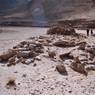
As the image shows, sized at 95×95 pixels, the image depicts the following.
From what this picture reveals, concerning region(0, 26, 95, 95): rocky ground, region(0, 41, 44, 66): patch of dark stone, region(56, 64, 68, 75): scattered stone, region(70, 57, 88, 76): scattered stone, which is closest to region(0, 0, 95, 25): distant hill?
region(0, 41, 44, 66): patch of dark stone

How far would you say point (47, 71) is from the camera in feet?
55.4

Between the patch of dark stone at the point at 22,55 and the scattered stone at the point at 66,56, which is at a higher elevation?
the patch of dark stone at the point at 22,55

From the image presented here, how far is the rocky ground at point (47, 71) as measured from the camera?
14164mm

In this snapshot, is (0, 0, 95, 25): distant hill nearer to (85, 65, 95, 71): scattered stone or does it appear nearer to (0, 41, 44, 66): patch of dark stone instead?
(0, 41, 44, 66): patch of dark stone

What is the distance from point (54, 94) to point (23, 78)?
2744 mm

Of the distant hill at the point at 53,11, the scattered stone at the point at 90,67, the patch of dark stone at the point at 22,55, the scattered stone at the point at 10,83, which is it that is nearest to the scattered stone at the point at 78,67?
the scattered stone at the point at 90,67

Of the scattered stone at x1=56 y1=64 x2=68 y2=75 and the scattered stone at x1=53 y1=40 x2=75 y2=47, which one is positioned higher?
the scattered stone at x1=53 y1=40 x2=75 y2=47

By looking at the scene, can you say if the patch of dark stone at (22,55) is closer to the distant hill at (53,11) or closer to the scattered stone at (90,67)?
the scattered stone at (90,67)

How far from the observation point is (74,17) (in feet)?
223

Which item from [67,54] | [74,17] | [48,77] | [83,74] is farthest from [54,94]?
[74,17]

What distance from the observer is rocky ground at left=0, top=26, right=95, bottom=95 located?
558 inches

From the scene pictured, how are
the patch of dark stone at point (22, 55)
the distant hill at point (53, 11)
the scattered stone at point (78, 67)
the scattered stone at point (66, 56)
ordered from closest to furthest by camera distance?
the scattered stone at point (78, 67), the patch of dark stone at point (22, 55), the scattered stone at point (66, 56), the distant hill at point (53, 11)

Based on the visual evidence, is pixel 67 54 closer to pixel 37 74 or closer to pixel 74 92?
pixel 37 74

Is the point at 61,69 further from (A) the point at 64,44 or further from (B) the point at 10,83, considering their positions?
(A) the point at 64,44
